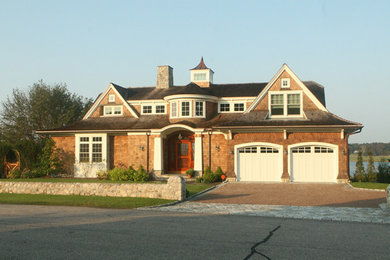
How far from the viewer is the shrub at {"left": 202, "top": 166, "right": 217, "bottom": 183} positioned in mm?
24203

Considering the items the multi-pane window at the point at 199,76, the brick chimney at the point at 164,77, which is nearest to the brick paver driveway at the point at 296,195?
the multi-pane window at the point at 199,76

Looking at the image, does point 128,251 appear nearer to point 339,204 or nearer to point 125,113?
point 339,204

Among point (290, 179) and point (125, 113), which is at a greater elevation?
point (125, 113)

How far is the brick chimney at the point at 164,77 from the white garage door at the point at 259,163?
11.2 metres

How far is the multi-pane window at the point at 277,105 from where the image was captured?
84.6 feet

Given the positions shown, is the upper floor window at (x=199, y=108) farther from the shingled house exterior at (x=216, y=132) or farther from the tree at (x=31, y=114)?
the tree at (x=31, y=114)

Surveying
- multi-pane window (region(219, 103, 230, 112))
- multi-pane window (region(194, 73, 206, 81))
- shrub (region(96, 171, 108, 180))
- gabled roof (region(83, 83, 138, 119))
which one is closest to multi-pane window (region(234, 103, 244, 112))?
multi-pane window (region(219, 103, 230, 112))

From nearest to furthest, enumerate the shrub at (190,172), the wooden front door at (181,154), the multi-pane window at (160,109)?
the shrub at (190,172) < the wooden front door at (181,154) < the multi-pane window at (160,109)

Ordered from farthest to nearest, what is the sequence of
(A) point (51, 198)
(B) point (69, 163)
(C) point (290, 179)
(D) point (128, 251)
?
1. (B) point (69, 163)
2. (C) point (290, 179)
3. (A) point (51, 198)
4. (D) point (128, 251)

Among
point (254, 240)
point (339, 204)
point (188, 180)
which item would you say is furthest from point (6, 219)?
point (188, 180)

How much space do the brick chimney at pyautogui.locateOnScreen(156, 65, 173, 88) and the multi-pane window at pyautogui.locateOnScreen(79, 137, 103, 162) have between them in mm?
7901

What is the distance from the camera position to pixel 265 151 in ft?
81.1

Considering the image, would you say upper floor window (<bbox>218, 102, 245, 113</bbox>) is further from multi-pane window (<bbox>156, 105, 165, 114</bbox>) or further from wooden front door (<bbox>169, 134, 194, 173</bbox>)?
multi-pane window (<bbox>156, 105, 165, 114</bbox>)

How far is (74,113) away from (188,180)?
22330 mm
